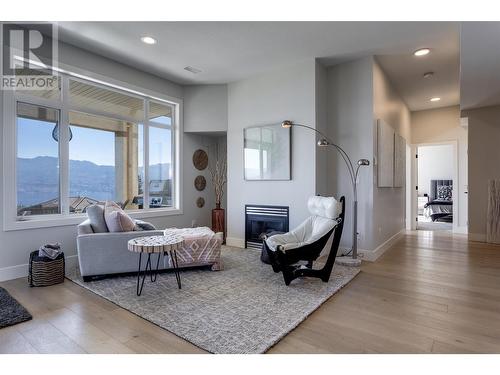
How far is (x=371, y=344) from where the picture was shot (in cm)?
196

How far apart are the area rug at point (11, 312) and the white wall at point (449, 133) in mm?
8013

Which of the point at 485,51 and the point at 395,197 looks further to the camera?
the point at 395,197

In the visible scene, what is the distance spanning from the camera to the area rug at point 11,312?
228 cm

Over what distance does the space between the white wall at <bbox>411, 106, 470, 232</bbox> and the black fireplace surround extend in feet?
15.6

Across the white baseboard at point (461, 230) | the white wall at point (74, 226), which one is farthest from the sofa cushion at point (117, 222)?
the white baseboard at point (461, 230)

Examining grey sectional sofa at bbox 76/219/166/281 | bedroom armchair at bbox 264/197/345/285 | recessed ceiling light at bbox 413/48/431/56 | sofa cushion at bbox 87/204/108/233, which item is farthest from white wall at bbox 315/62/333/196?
sofa cushion at bbox 87/204/108/233

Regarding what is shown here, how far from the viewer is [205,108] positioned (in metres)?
5.54

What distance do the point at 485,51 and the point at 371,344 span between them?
340 centimetres

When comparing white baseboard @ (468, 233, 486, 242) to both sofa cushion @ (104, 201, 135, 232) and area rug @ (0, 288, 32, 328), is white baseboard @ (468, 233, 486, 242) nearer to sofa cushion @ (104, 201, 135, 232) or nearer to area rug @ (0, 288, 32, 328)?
sofa cushion @ (104, 201, 135, 232)

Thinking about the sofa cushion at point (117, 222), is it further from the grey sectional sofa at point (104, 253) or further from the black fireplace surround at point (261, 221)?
the black fireplace surround at point (261, 221)

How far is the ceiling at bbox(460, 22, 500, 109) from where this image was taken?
2.69 meters
